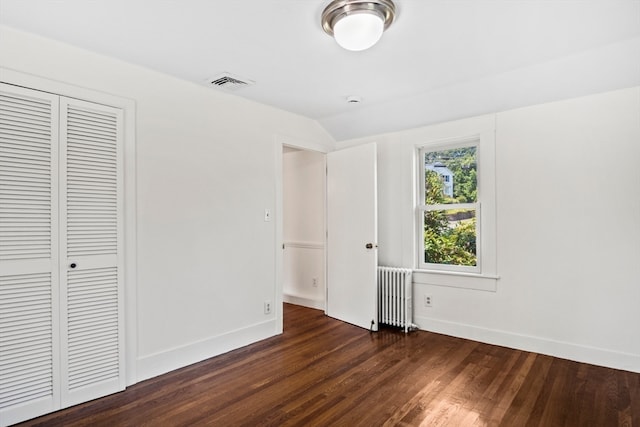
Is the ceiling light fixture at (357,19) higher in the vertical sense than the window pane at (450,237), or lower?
higher

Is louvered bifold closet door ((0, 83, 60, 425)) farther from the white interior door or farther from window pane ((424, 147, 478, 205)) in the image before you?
window pane ((424, 147, 478, 205))

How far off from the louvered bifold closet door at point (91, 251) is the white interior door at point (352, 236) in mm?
2351

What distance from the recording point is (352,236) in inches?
161

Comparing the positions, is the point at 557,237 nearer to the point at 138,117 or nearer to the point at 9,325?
the point at 138,117

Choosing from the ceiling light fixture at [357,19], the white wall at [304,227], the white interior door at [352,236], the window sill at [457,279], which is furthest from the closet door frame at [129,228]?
the window sill at [457,279]

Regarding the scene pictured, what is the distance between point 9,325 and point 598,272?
4.19 metres

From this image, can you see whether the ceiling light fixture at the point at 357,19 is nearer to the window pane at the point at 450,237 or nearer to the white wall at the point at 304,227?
the window pane at the point at 450,237

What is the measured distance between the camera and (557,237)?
3.07 metres

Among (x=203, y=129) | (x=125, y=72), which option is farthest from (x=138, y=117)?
(x=203, y=129)

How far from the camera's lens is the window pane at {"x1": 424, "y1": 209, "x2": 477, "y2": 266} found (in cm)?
364

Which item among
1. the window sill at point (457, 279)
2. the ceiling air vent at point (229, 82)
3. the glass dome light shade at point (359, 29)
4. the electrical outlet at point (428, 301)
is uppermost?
the ceiling air vent at point (229, 82)

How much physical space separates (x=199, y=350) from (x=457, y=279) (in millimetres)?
2535

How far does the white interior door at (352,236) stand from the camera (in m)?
3.88

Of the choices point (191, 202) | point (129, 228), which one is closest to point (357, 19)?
point (191, 202)
